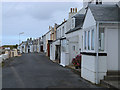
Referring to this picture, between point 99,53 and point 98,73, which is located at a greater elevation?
point 99,53

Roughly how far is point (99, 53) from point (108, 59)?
773 millimetres

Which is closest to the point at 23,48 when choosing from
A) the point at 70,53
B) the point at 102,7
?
the point at 70,53

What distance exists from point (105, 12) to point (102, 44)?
2.15 m

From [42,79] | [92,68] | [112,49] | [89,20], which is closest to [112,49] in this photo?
[112,49]

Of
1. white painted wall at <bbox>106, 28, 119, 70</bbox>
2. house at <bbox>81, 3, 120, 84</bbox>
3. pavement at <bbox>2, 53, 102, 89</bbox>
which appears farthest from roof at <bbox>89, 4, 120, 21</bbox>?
pavement at <bbox>2, 53, 102, 89</bbox>

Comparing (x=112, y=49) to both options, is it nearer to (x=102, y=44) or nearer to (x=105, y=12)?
(x=102, y=44)

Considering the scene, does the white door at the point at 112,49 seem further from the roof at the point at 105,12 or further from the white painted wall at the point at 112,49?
the roof at the point at 105,12

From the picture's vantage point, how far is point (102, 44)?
10.6 m

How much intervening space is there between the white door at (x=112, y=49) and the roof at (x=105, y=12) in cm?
81

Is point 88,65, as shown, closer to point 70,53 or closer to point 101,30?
point 101,30

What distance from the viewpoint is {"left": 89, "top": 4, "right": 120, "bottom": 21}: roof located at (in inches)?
420

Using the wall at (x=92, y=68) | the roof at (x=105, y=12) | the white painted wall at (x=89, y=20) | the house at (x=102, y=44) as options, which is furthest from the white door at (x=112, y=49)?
the white painted wall at (x=89, y=20)

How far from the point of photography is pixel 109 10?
11609mm

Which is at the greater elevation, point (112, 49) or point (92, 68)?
point (112, 49)
